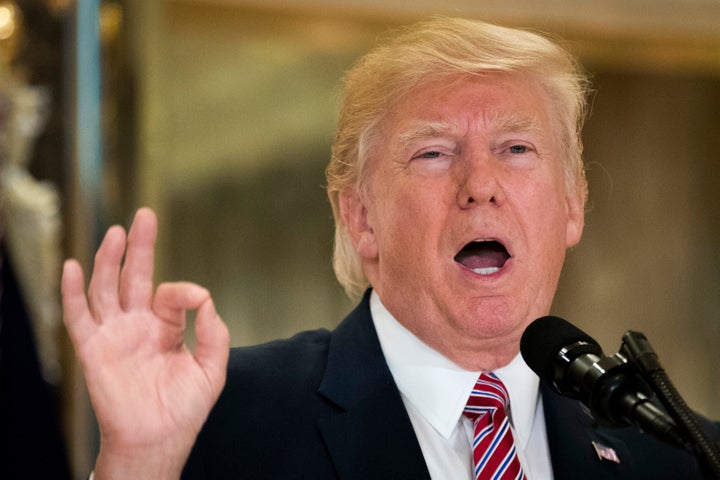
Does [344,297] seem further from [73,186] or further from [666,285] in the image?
[666,285]

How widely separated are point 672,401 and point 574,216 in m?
1.00

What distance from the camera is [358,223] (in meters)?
2.21

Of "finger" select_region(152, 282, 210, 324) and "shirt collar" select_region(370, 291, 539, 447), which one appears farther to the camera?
"shirt collar" select_region(370, 291, 539, 447)

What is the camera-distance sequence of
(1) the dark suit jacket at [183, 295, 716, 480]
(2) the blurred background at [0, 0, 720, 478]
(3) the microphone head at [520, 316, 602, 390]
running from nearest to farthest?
(3) the microphone head at [520, 316, 602, 390] < (1) the dark suit jacket at [183, 295, 716, 480] < (2) the blurred background at [0, 0, 720, 478]

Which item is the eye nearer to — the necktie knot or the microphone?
the necktie knot

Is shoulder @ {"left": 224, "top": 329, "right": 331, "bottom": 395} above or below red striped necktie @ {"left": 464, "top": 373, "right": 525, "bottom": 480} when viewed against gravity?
above

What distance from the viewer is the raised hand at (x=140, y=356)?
1.50m

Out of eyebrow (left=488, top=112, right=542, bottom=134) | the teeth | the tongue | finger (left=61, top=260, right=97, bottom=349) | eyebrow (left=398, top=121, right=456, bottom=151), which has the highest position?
eyebrow (left=488, top=112, right=542, bottom=134)

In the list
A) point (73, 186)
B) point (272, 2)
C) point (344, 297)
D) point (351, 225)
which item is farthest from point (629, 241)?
point (351, 225)

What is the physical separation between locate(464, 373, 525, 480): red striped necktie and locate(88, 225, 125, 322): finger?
0.73 metres

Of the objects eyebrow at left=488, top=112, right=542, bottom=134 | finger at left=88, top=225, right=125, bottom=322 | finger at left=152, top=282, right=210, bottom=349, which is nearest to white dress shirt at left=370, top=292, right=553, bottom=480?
eyebrow at left=488, top=112, right=542, bottom=134

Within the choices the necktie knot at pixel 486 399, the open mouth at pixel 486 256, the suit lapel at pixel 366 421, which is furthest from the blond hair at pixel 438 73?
the necktie knot at pixel 486 399

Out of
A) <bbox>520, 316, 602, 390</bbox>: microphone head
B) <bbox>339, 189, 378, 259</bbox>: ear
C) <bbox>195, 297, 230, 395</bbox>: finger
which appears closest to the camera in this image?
<bbox>520, 316, 602, 390</bbox>: microphone head

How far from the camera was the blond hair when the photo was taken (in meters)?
2.05
